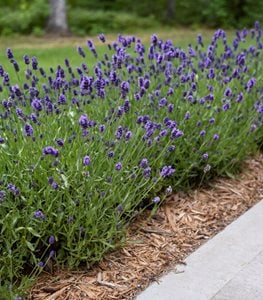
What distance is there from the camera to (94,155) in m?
3.20

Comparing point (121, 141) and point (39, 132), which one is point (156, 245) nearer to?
point (121, 141)

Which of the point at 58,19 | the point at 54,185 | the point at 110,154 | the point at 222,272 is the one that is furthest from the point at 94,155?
the point at 58,19

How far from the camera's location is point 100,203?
297 centimetres

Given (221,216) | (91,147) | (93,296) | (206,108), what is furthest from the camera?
(206,108)

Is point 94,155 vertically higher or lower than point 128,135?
lower

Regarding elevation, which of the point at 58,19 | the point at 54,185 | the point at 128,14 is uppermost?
the point at 54,185

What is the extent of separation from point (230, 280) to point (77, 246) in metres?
0.85

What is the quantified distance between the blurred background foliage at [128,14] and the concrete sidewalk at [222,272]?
928 centimetres

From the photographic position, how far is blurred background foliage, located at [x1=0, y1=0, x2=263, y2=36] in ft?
40.6

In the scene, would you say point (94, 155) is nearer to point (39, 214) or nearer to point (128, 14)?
point (39, 214)

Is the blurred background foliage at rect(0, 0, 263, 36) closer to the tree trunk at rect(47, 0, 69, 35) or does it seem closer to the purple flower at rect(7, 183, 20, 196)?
the tree trunk at rect(47, 0, 69, 35)

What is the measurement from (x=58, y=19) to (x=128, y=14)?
2766mm

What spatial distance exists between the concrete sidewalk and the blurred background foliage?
30.4 ft

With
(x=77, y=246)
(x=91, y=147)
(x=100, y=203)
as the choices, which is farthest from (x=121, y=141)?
(x=77, y=246)
